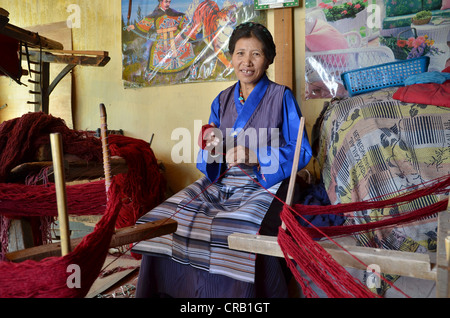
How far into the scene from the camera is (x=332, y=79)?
248 centimetres

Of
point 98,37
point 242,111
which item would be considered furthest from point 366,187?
point 98,37

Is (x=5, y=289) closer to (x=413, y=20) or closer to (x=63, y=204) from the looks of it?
(x=63, y=204)

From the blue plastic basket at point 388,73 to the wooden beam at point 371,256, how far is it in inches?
57.3

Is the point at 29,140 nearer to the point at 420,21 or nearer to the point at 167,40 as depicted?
the point at 167,40

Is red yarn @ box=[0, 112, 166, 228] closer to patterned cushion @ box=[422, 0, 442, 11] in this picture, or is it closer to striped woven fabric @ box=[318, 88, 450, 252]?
striped woven fabric @ box=[318, 88, 450, 252]

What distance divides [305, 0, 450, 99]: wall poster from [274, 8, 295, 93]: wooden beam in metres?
0.11

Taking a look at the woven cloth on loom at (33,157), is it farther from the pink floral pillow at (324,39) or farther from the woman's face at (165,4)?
the woman's face at (165,4)

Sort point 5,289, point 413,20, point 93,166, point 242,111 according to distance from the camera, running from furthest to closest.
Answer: point 413,20 < point 242,111 < point 93,166 < point 5,289

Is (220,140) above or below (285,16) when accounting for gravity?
below

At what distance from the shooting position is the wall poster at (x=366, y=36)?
2201mm

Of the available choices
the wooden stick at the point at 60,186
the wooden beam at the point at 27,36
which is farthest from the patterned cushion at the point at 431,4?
the wooden beam at the point at 27,36

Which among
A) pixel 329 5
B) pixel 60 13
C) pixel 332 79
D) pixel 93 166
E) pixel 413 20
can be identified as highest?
pixel 60 13

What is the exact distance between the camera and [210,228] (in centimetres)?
135
